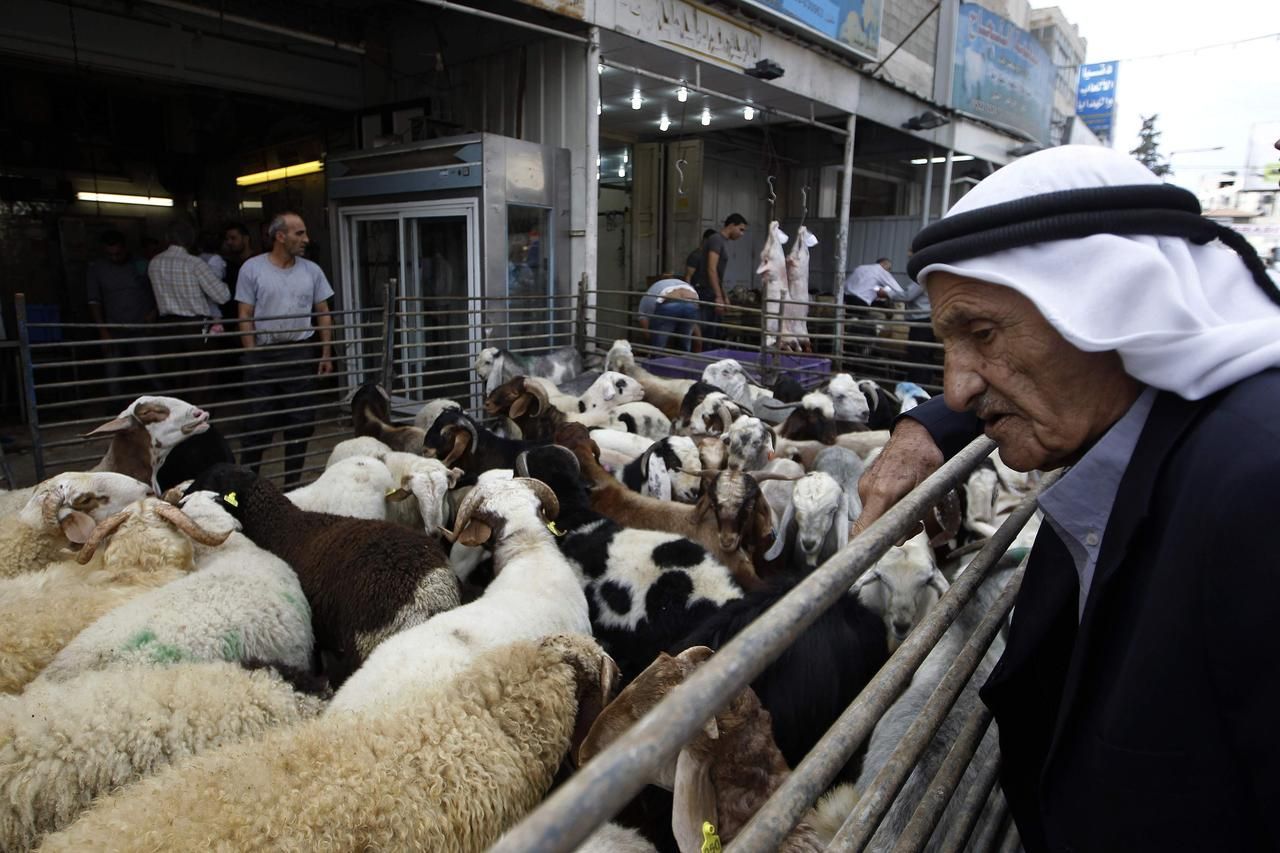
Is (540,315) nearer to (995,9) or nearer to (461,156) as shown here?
(461,156)

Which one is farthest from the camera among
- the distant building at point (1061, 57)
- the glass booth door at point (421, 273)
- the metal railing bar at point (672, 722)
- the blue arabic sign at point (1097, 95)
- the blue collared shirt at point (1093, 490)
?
the blue arabic sign at point (1097, 95)

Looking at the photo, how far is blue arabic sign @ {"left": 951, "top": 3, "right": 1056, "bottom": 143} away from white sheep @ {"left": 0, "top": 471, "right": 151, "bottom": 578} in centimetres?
1590

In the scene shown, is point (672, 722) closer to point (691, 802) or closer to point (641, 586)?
point (691, 802)

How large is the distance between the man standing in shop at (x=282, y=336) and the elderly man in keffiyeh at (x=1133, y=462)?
559cm

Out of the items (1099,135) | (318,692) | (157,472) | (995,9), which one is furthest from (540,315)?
(1099,135)

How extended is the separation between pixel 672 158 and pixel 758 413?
361 inches

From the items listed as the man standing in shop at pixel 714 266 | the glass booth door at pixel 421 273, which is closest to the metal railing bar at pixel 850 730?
the glass booth door at pixel 421 273

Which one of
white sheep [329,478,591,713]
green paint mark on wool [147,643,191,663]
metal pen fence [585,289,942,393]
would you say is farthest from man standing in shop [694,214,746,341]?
green paint mark on wool [147,643,191,663]

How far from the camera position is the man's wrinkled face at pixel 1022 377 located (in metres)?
1.18

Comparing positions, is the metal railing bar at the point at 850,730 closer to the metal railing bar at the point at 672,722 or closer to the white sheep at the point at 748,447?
the metal railing bar at the point at 672,722

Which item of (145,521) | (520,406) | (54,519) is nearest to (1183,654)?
(145,521)

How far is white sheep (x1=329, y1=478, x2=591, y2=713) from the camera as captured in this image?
253 centimetres

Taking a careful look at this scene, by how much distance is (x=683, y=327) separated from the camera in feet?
33.9

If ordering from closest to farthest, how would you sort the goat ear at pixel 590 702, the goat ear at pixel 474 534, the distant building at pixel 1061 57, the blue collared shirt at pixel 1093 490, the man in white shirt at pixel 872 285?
the blue collared shirt at pixel 1093 490
the goat ear at pixel 590 702
the goat ear at pixel 474 534
the man in white shirt at pixel 872 285
the distant building at pixel 1061 57
